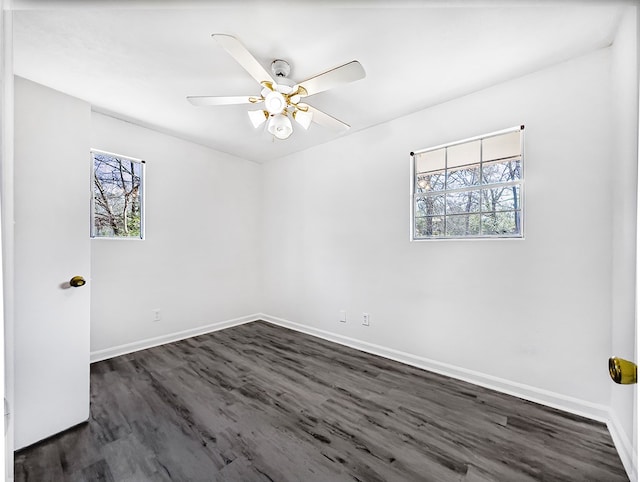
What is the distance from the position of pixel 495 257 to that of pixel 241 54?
2.34 meters

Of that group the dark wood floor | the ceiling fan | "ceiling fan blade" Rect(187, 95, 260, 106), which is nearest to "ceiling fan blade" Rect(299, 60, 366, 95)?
the ceiling fan

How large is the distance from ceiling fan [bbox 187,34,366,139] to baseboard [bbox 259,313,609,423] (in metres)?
2.31

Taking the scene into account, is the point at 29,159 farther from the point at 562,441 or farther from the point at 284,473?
the point at 562,441

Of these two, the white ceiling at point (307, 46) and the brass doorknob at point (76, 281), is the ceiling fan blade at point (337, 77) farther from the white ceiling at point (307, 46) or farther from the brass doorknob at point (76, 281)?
the brass doorknob at point (76, 281)

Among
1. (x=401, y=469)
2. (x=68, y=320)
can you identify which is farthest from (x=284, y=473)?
(x=68, y=320)

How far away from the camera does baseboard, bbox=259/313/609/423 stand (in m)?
1.91

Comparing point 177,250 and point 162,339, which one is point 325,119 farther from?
point 162,339

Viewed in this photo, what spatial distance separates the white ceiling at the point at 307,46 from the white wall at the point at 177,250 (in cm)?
87

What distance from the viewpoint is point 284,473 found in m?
1.47

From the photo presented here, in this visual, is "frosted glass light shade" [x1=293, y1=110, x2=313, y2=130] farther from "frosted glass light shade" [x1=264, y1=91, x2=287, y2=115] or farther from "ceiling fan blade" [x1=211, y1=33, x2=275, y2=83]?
"ceiling fan blade" [x1=211, y1=33, x2=275, y2=83]

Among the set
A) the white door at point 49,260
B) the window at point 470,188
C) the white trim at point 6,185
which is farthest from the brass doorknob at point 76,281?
the window at point 470,188

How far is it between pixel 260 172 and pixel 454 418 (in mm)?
3898

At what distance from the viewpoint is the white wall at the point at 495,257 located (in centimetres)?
191

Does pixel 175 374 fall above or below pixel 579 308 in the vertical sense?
below
